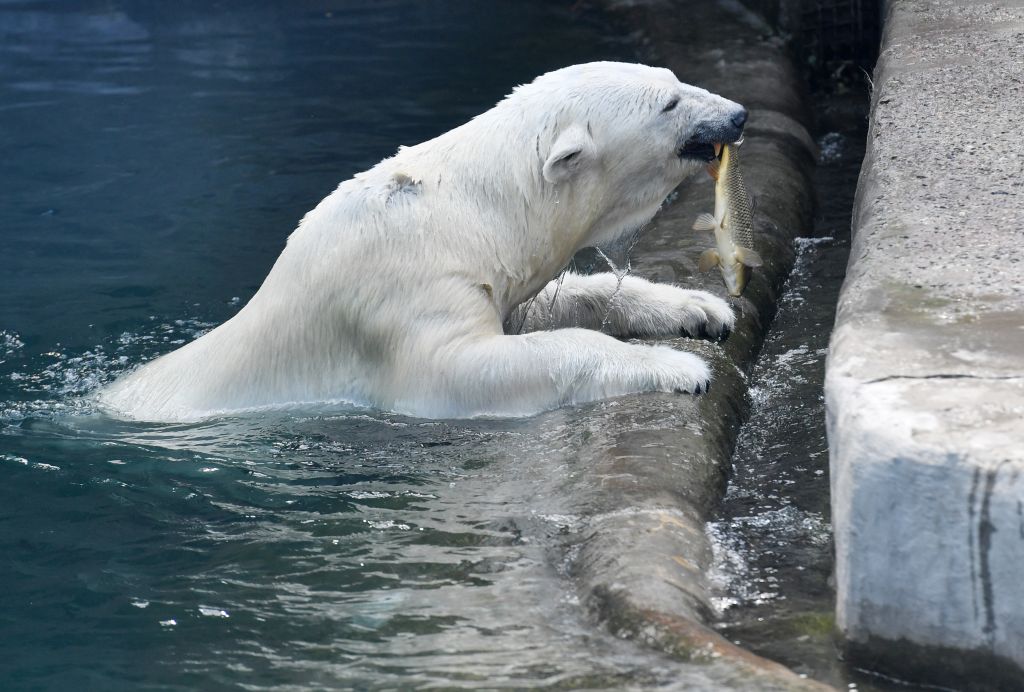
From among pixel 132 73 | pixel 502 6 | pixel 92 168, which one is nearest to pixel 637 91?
pixel 92 168

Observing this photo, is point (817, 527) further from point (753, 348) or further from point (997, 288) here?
point (753, 348)

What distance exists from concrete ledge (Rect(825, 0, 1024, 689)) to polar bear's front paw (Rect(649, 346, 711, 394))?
685 millimetres

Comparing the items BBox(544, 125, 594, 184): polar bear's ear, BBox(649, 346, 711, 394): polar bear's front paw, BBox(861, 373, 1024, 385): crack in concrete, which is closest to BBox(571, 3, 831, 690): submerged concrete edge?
BBox(649, 346, 711, 394): polar bear's front paw

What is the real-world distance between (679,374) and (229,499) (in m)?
1.48

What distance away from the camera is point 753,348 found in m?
4.96

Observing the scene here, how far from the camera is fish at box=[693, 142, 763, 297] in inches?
172

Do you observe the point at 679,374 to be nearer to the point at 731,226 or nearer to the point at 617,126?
the point at 731,226

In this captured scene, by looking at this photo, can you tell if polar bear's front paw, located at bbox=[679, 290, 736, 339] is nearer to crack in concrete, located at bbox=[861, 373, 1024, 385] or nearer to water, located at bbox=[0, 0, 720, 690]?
water, located at bbox=[0, 0, 720, 690]

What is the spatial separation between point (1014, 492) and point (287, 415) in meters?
2.79

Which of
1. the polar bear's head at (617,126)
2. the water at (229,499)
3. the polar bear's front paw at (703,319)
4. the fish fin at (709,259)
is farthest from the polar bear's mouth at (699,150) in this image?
the water at (229,499)

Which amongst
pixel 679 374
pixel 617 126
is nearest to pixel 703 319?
pixel 679 374

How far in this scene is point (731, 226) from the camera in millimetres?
4371

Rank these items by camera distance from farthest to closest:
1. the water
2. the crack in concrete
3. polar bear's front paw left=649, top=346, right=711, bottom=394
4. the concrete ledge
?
polar bear's front paw left=649, top=346, right=711, bottom=394, the water, the crack in concrete, the concrete ledge

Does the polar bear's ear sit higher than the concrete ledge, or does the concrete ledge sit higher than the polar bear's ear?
the polar bear's ear
